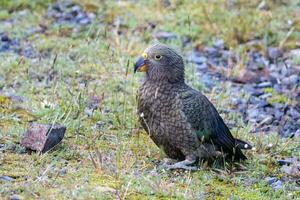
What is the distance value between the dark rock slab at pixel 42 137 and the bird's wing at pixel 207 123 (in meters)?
0.97

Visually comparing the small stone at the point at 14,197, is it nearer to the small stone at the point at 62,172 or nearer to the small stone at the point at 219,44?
the small stone at the point at 62,172

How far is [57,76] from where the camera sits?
7.61 metres

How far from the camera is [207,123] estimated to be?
5.76m

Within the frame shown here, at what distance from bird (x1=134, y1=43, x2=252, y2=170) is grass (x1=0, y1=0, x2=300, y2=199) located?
0.50ft

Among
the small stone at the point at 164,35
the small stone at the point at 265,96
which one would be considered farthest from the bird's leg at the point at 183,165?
the small stone at the point at 164,35

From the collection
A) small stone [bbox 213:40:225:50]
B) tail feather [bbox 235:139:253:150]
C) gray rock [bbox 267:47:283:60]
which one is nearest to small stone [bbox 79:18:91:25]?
small stone [bbox 213:40:225:50]

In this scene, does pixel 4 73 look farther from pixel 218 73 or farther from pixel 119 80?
pixel 218 73

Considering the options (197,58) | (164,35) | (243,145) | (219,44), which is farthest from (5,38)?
(243,145)

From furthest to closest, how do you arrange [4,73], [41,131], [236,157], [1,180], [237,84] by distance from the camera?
[237,84]
[4,73]
[236,157]
[41,131]
[1,180]

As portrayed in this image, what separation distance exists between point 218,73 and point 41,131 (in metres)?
3.54

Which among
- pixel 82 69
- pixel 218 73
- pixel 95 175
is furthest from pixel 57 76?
pixel 95 175

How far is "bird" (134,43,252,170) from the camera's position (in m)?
5.67

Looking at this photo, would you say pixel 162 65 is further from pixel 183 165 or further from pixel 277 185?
pixel 277 185

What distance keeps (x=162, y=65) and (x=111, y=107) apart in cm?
121
